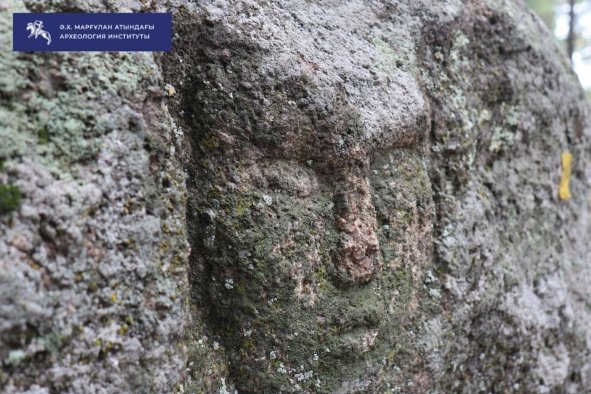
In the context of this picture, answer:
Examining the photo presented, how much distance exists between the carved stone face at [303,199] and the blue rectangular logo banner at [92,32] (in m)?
0.18

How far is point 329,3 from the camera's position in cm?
216

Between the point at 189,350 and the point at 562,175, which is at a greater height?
the point at 562,175

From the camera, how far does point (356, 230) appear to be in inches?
78.7

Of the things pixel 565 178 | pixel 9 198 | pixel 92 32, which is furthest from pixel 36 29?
pixel 565 178

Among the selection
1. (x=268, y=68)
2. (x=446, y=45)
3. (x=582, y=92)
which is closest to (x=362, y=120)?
(x=268, y=68)

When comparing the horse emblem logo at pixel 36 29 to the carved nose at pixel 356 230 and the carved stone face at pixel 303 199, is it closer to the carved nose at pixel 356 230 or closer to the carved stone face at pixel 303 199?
the carved stone face at pixel 303 199

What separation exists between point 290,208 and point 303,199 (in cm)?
7

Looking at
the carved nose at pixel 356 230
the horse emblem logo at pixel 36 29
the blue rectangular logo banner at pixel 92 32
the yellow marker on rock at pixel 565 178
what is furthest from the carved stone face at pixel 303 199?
the yellow marker on rock at pixel 565 178

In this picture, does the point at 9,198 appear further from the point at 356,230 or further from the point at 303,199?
the point at 356,230

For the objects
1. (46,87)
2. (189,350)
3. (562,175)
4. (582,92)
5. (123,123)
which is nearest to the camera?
(46,87)

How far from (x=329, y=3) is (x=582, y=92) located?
2159 millimetres

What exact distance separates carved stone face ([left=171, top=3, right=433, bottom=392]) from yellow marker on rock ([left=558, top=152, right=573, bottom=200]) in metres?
1.37

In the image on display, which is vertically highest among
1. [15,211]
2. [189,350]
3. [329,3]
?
[329,3]

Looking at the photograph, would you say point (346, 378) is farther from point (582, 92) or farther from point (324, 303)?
point (582, 92)
